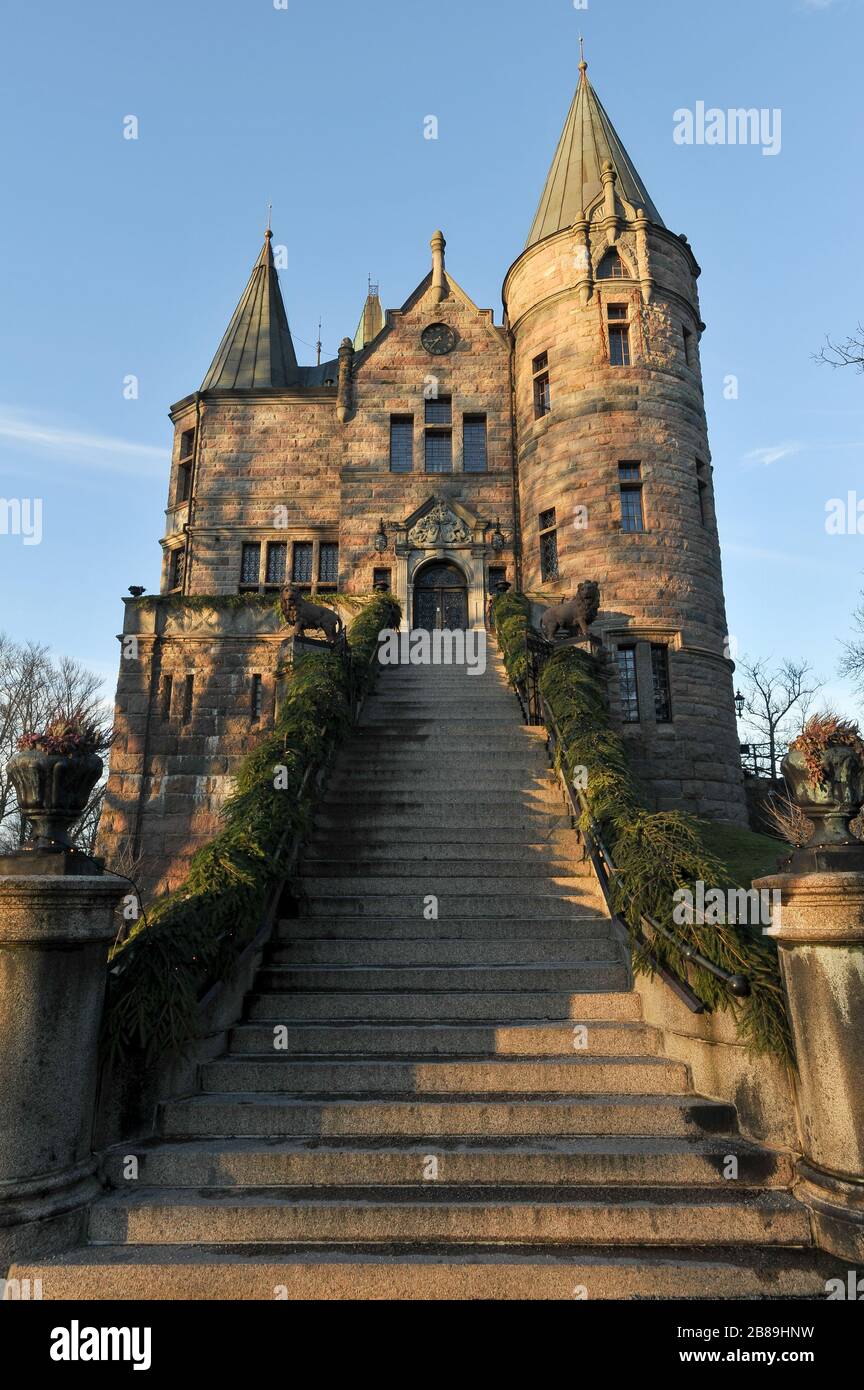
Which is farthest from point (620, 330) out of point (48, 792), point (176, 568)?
point (48, 792)

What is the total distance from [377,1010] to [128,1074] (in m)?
1.82

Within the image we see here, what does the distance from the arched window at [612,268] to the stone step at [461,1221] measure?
23.1 meters

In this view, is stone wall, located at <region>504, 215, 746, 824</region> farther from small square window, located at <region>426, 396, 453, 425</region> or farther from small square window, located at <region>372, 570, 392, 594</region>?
small square window, located at <region>372, 570, 392, 594</region>

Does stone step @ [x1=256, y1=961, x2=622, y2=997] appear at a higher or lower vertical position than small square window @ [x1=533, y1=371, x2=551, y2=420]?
lower

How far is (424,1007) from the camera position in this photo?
5.66 meters

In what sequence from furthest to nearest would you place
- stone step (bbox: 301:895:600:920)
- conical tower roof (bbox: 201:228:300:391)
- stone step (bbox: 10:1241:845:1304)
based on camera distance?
conical tower roof (bbox: 201:228:300:391)
stone step (bbox: 301:895:600:920)
stone step (bbox: 10:1241:845:1304)

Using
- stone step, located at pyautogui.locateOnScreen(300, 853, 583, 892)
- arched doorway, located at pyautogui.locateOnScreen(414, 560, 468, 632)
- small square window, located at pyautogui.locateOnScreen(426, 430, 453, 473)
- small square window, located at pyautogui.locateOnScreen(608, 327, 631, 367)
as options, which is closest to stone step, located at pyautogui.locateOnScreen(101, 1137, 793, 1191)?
stone step, located at pyautogui.locateOnScreen(300, 853, 583, 892)

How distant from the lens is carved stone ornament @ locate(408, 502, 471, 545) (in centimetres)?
2277

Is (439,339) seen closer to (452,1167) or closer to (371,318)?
(371,318)

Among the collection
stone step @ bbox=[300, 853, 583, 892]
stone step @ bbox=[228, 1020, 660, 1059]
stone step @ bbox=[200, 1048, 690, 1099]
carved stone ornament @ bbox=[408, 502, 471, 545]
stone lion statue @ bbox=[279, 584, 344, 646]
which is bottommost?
stone step @ bbox=[200, 1048, 690, 1099]

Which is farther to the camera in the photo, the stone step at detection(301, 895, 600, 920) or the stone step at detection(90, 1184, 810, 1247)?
the stone step at detection(301, 895, 600, 920)

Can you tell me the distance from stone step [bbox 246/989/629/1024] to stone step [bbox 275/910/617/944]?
804mm

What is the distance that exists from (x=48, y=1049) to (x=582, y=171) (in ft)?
→ 89.9
